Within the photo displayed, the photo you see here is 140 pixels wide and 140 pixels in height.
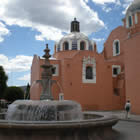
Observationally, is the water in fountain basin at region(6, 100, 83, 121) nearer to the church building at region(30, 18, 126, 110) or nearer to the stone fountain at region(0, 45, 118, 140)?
the stone fountain at region(0, 45, 118, 140)

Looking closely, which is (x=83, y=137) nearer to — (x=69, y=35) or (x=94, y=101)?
(x=94, y=101)

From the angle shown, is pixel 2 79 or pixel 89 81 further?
pixel 2 79

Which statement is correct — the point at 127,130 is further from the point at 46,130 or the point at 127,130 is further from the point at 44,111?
the point at 46,130

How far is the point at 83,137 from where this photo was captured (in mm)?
5309

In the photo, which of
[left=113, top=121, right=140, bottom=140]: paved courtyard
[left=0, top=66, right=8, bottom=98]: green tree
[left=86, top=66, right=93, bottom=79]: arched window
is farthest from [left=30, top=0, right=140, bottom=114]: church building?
[left=113, top=121, right=140, bottom=140]: paved courtyard

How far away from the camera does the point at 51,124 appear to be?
5.00 metres

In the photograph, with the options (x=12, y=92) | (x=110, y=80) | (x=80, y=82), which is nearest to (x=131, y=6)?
(x=110, y=80)

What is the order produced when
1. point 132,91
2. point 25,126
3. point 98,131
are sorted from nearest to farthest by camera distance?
point 25,126, point 98,131, point 132,91

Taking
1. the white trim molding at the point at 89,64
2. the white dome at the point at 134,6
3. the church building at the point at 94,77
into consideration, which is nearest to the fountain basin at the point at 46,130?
the church building at the point at 94,77

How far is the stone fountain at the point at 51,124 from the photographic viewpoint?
501 cm

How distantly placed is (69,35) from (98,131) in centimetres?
2360

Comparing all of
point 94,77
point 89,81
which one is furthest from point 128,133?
point 94,77

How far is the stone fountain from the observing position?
16.4 ft

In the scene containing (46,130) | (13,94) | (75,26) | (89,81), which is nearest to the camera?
(46,130)
